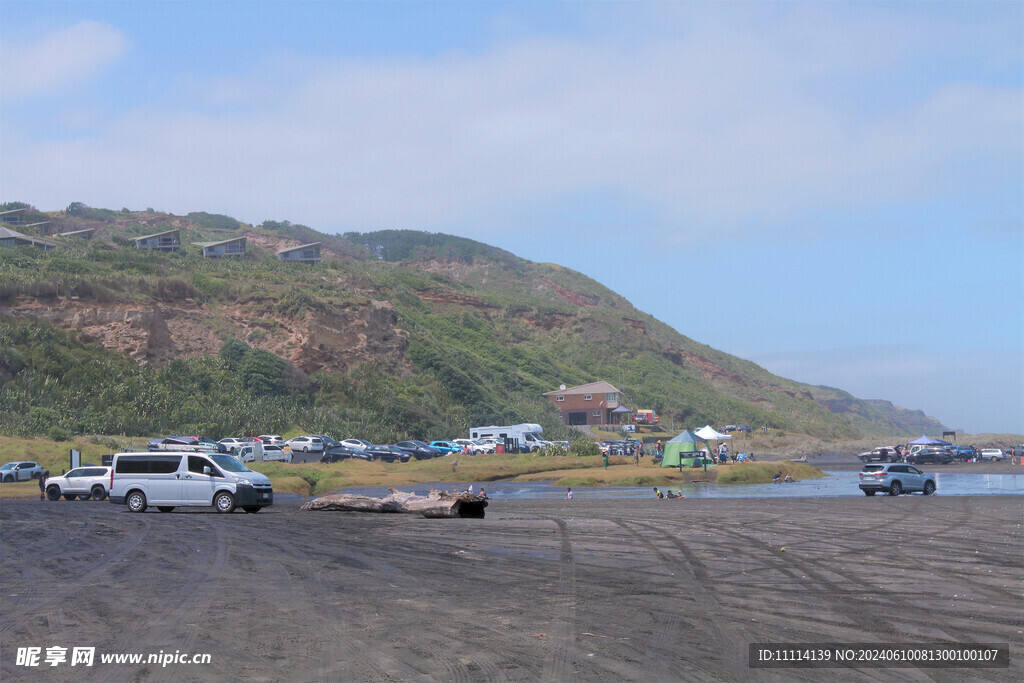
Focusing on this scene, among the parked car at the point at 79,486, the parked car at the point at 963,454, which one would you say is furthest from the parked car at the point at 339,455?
the parked car at the point at 963,454

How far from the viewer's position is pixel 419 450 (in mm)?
55000

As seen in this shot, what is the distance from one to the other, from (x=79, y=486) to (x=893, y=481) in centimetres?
3294

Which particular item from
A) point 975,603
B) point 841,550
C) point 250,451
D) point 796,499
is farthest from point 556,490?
point 975,603

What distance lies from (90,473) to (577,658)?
28307mm

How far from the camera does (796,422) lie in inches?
5037

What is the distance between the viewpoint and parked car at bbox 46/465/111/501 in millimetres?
30453

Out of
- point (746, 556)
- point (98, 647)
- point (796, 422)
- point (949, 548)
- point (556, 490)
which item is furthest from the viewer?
point (796, 422)

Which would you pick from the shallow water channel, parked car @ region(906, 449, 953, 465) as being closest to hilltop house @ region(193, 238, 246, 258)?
the shallow water channel

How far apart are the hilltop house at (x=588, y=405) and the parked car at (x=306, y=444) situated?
45.6 meters

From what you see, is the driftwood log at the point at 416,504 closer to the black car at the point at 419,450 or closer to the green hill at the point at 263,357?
the black car at the point at 419,450

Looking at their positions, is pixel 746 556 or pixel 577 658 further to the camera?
pixel 746 556

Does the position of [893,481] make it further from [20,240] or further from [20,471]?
[20,240]

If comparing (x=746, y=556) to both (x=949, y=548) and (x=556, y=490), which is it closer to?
Result: (x=949, y=548)

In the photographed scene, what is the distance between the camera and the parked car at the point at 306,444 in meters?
52.0
